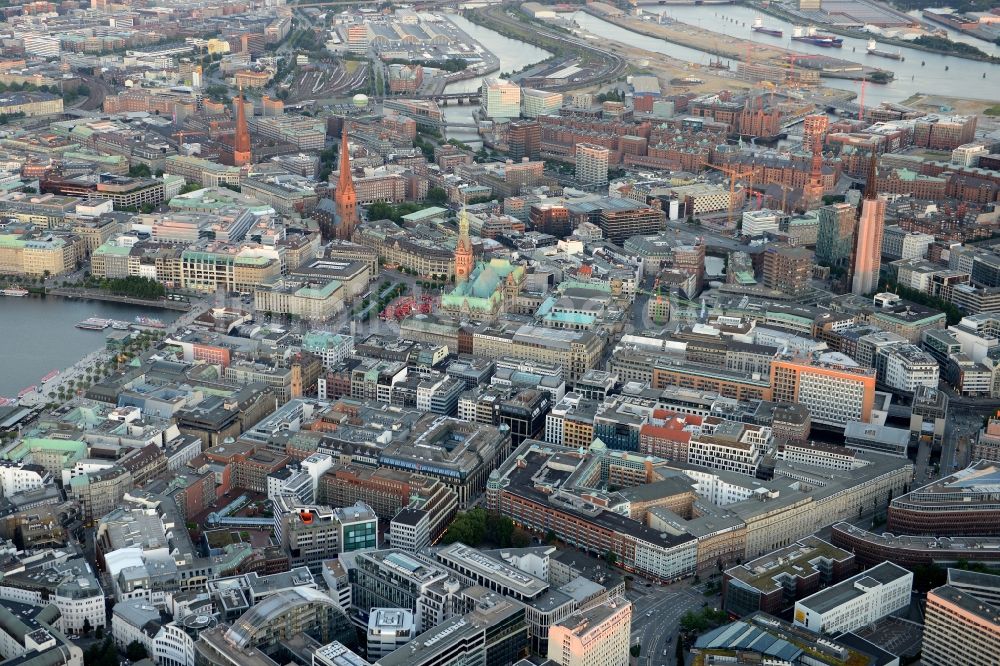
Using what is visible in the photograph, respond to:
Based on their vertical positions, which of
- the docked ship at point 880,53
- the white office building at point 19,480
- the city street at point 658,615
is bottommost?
the city street at point 658,615

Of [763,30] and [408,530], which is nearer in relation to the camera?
[408,530]

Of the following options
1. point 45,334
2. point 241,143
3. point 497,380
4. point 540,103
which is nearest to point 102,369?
point 45,334

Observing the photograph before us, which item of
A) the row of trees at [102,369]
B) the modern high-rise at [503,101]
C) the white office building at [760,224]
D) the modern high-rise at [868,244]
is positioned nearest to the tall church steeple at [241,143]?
the modern high-rise at [503,101]

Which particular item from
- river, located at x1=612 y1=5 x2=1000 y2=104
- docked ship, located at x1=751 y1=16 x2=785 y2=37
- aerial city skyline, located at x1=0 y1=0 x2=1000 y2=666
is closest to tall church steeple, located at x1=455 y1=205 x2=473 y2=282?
aerial city skyline, located at x1=0 y1=0 x2=1000 y2=666

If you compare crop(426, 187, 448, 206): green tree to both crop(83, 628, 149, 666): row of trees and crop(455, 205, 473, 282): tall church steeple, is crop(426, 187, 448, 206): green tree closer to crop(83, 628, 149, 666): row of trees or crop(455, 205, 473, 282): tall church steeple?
crop(455, 205, 473, 282): tall church steeple

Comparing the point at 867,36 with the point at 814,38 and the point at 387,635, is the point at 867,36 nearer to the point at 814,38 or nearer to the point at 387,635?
the point at 814,38

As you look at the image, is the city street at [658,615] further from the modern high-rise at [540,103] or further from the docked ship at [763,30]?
the docked ship at [763,30]
